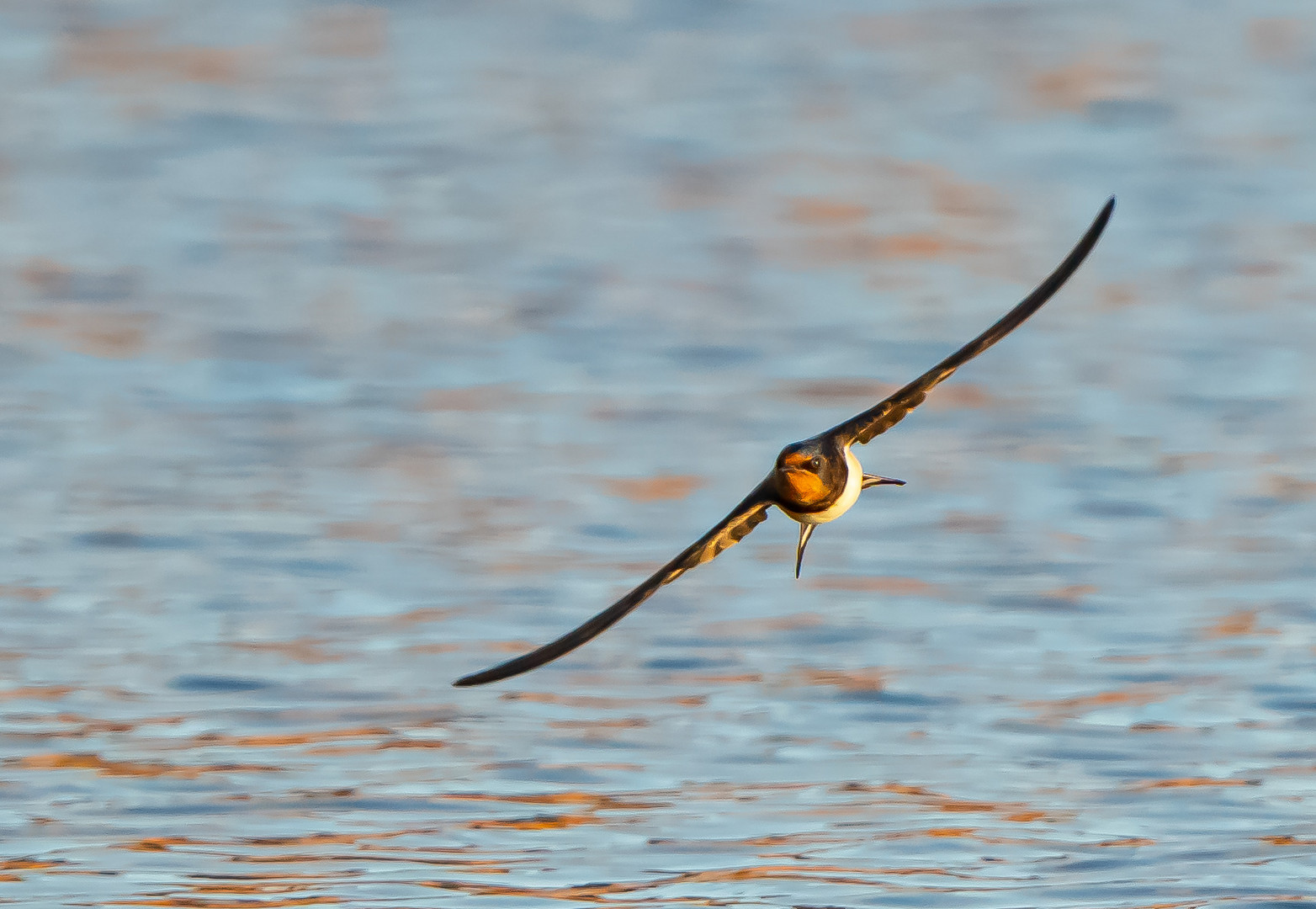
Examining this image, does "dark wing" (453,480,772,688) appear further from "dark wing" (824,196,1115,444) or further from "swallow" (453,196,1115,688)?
"dark wing" (824,196,1115,444)

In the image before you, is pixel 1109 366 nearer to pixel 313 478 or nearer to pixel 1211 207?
pixel 1211 207

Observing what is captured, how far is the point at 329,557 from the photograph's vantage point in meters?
12.3

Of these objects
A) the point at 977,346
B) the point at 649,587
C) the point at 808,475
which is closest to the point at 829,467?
the point at 808,475

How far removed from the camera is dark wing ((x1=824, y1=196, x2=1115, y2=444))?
5824mm

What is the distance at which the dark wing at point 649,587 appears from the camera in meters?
5.46

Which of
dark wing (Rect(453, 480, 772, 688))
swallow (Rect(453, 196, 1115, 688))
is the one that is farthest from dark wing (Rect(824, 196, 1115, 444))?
dark wing (Rect(453, 480, 772, 688))

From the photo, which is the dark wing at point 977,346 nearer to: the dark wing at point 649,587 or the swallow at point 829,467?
the swallow at point 829,467

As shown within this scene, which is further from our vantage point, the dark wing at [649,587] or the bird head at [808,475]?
the bird head at [808,475]

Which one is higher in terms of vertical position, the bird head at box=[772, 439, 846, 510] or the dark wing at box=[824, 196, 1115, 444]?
the dark wing at box=[824, 196, 1115, 444]

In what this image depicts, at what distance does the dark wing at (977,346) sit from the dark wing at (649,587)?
311 mm

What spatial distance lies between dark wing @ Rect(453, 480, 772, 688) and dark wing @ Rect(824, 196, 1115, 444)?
311mm

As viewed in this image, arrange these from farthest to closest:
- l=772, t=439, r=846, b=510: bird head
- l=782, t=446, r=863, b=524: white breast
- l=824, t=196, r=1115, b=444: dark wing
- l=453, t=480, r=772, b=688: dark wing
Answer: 1. l=782, t=446, r=863, b=524: white breast
2. l=772, t=439, r=846, b=510: bird head
3. l=824, t=196, r=1115, b=444: dark wing
4. l=453, t=480, r=772, b=688: dark wing

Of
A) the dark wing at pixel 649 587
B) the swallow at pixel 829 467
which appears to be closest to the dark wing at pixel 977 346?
the swallow at pixel 829 467

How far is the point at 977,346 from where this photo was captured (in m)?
5.79
